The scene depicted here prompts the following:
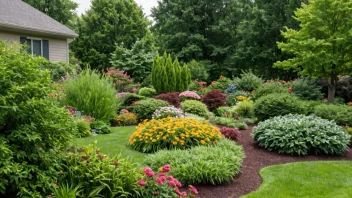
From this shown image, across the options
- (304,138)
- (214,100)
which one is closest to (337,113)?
(304,138)

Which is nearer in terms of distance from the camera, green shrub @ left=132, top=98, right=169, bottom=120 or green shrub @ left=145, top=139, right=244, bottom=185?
green shrub @ left=145, top=139, right=244, bottom=185

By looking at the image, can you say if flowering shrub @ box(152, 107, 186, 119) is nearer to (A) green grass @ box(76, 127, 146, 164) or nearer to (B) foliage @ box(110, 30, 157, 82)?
(A) green grass @ box(76, 127, 146, 164)

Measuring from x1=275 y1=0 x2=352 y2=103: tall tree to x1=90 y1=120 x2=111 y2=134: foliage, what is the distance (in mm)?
7718

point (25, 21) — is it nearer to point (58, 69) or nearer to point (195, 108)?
point (58, 69)

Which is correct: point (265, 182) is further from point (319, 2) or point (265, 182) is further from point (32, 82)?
point (319, 2)

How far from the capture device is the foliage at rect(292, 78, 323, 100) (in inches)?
529

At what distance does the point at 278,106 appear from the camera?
988cm

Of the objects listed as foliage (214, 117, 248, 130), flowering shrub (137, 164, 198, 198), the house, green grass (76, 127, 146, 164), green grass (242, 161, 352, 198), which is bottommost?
green grass (76, 127, 146, 164)

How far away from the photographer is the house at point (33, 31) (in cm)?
1438

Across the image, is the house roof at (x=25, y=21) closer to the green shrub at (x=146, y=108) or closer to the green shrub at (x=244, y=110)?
the green shrub at (x=146, y=108)

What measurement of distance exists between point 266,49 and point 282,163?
17461 millimetres

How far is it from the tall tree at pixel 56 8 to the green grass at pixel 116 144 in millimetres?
20566

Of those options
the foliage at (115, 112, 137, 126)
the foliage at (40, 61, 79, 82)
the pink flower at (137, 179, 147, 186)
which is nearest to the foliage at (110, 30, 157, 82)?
the foliage at (40, 61, 79, 82)

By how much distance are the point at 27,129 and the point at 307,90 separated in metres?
12.8
